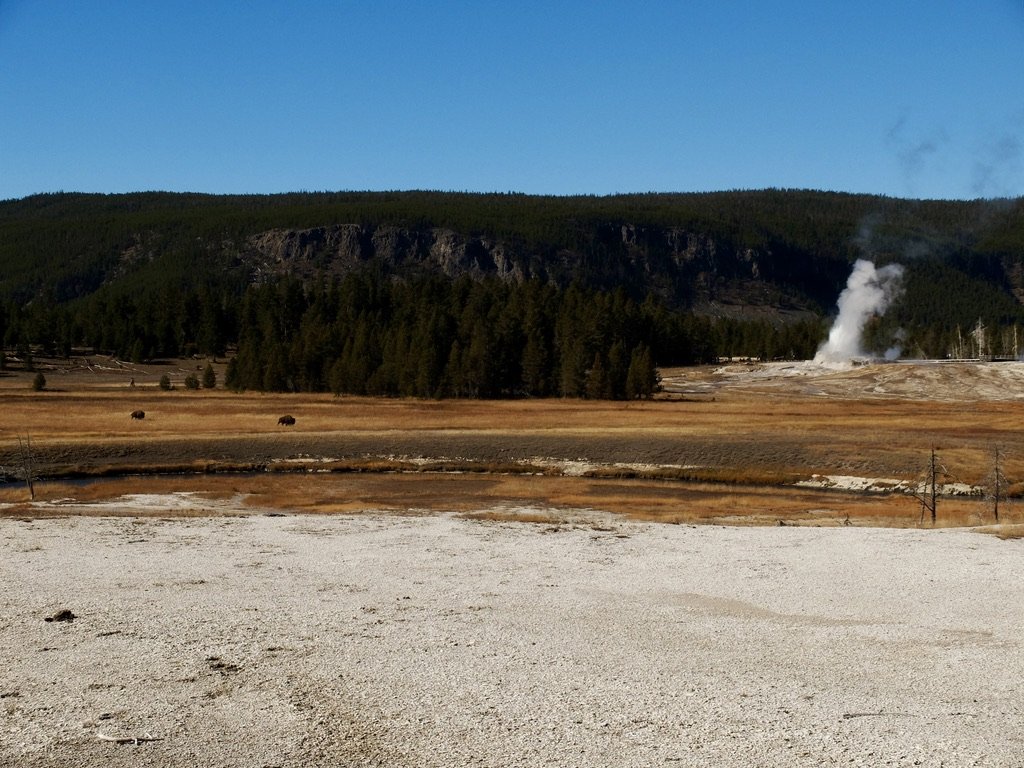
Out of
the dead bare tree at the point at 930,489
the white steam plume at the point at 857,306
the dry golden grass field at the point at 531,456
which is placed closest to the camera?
the dead bare tree at the point at 930,489

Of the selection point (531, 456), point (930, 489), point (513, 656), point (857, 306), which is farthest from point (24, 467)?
point (857, 306)

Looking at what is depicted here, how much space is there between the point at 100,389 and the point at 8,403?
22609 millimetres

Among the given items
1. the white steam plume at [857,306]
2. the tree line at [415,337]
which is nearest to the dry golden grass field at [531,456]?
the tree line at [415,337]

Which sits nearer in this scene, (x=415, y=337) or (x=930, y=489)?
(x=930, y=489)

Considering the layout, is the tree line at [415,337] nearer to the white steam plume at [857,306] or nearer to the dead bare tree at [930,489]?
the white steam plume at [857,306]

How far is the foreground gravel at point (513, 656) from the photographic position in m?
12.3

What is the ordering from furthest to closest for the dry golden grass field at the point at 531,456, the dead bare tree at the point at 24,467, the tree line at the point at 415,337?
the tree line at the point at 415,337 → the dead bare tree at the point at 24,467 → the dry golden grass field at the point at 531,456

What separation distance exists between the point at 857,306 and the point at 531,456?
98.7 metres

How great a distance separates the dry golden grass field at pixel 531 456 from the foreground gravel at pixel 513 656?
12.0 m

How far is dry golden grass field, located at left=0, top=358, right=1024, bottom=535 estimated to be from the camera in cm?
4409

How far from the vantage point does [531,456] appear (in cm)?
6056

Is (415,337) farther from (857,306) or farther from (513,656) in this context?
(513,656)

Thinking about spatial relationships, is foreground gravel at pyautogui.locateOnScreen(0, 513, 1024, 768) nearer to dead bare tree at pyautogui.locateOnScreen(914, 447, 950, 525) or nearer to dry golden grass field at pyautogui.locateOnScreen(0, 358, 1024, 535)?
dead bare tree at pyautogui.locateOnScreen(914, 447, 950, 525)

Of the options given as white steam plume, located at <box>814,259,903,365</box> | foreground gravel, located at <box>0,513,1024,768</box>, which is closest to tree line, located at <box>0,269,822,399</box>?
white steam plume, located at <box>814,259,903,365</box>
